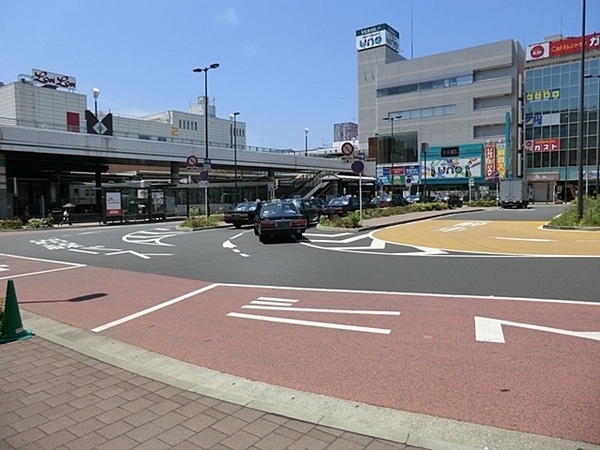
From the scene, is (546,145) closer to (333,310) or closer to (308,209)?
(308,209)

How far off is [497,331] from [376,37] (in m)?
100

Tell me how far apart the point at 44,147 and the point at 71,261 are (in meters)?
26.8

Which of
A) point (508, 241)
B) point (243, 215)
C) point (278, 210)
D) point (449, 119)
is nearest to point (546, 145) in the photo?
point (449, 119)

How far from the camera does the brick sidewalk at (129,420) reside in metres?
3.67

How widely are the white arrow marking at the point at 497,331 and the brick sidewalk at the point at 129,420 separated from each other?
3013 millimetres

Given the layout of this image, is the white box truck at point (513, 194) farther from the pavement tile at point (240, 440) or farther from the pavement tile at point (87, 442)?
the pavement tile at point (87, 442)

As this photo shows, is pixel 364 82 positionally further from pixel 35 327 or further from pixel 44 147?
pixel 35 327

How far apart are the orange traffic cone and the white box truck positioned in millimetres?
50472

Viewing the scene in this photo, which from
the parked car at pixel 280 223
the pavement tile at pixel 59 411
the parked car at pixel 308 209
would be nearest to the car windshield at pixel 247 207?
the parked car at pixel 308 209

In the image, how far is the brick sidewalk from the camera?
12.0 ft

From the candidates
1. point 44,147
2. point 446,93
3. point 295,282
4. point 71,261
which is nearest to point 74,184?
point 44,147

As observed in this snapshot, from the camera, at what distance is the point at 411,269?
459 inches

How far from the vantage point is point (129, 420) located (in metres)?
4.09

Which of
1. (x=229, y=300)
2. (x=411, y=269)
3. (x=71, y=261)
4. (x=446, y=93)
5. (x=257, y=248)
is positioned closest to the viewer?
(x=229, y=300)
